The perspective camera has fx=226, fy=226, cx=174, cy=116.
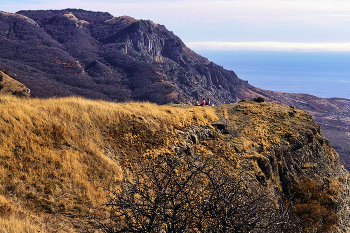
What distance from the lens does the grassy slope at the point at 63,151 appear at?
8.14 m

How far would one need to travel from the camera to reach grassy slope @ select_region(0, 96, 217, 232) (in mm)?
8141

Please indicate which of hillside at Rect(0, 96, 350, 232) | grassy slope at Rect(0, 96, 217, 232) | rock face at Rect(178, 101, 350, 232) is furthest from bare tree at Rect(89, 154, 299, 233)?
rock face at Rect(178, 101, 350, 232)

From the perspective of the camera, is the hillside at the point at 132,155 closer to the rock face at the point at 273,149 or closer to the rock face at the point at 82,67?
the rock face at the point at 273,149

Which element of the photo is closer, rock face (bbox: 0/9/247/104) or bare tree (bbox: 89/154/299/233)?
bare tree (bbox: 89/154/299/233)

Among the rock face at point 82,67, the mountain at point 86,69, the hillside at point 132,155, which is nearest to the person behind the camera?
the hillside at point 132,155

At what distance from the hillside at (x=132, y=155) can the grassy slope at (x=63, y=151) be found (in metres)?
0.04

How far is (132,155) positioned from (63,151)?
3740 mm

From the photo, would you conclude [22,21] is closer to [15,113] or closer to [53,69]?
[53,69]

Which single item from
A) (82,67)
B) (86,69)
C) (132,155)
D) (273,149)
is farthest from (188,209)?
(82,67)

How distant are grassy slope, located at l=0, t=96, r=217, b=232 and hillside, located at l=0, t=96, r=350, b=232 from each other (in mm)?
40

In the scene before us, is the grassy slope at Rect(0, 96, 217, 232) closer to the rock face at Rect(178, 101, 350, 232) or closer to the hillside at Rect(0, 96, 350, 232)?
the hillside at Rect(0, 96, 350, 232)

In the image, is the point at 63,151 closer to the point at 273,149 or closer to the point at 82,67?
the point at 273,149

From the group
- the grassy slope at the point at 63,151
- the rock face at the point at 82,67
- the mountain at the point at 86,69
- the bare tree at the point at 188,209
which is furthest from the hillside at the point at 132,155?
the rock face at the point at 82,67

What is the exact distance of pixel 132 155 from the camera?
13.2 meters
